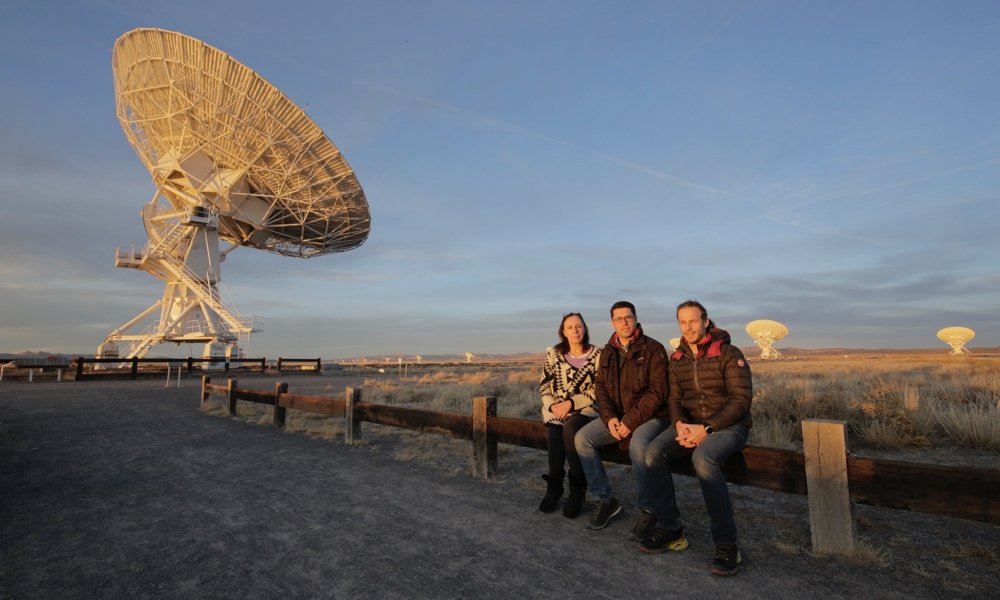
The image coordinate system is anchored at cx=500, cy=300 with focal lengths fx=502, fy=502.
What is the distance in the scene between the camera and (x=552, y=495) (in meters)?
4.42

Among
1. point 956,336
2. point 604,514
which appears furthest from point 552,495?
point 956,336

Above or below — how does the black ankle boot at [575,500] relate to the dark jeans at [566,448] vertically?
below

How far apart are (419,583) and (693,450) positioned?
2.08m

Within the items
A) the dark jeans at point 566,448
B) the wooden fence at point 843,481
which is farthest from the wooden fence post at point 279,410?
the wooden fence at point 843,481

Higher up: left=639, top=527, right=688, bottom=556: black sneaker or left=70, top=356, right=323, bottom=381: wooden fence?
left=70, top=356, right=323, bottom=381: wooden fence

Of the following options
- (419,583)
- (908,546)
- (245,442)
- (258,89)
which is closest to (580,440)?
(419,583)

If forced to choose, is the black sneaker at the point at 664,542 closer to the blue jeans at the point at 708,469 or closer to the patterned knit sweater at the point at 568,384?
the blue jeans at the point at 708,469

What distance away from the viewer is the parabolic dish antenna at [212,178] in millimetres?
22125

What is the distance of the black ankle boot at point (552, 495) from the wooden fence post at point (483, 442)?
118 cm

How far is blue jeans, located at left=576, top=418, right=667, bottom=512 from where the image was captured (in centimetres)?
374

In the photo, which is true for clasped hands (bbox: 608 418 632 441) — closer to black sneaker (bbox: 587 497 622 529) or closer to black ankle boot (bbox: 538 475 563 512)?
black sneaker (bbox: 587 497 622 529)

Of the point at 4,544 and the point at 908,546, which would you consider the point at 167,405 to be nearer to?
the point at 4,544

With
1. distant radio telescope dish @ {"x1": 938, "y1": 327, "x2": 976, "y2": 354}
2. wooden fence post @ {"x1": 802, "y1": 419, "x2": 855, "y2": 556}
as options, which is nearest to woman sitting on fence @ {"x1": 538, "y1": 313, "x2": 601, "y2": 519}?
wooden fence post @ {"x1": 802, "y1": 419, "x2": 855, "y2": 556}

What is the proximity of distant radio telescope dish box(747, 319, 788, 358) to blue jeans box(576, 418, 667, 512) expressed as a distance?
218 feet
